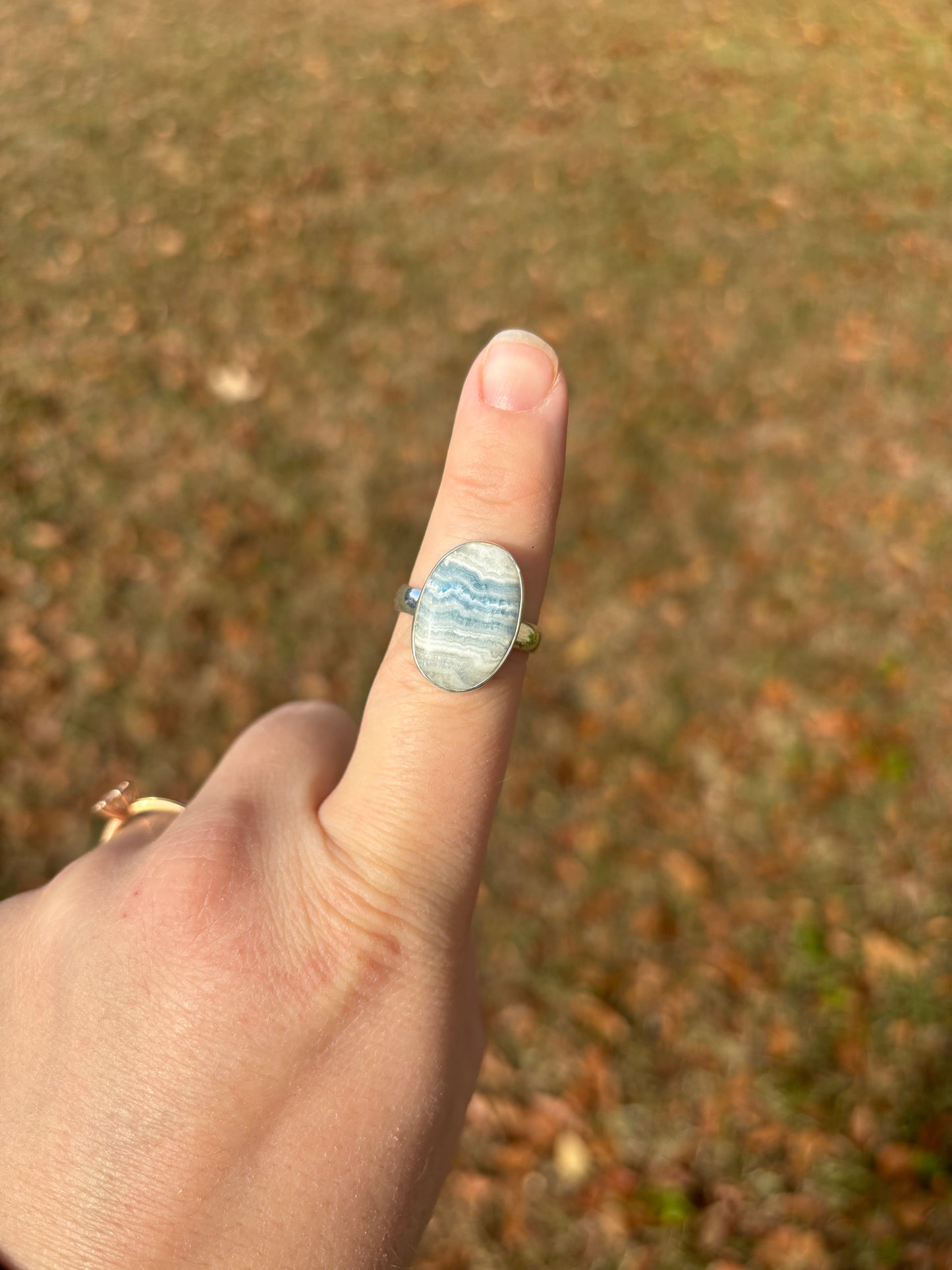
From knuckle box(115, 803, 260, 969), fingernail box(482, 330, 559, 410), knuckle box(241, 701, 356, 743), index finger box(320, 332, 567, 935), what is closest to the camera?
knuckle box(115, 803, 260, 969)

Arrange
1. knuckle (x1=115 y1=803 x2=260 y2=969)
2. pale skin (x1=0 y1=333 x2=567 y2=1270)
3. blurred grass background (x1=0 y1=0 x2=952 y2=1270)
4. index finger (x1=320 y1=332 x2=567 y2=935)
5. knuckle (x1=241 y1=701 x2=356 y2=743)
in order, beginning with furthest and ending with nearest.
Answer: blurred grass background (x1=0 y1=0 x2=952 y2=1270)
knuckle (x1=241 y1=701 x2=356 y2=743)
index finger (x1=320 y1=332 x2=567 y2=935)
knuckle (x1=115 y1=803 x2=260 y2=969)
pale skin (x1=0 y1=333 x2=567 y2=1270)

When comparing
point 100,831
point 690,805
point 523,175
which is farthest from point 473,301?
point 100,831

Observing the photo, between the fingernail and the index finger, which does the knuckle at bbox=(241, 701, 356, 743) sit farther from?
the fingernail

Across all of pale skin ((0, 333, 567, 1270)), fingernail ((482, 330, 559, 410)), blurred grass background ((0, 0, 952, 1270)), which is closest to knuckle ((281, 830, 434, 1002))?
pale skin ((0, 333, 567, 1270))

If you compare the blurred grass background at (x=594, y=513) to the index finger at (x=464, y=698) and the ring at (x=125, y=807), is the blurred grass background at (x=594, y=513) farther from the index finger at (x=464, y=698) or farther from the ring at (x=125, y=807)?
the index finger at (x=464, y=698)

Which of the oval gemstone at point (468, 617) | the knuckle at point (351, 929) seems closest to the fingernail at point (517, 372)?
the oval gemstone at point (468, 617)

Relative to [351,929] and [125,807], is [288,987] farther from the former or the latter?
[125,807]

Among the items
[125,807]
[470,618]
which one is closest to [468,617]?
[470,618]
